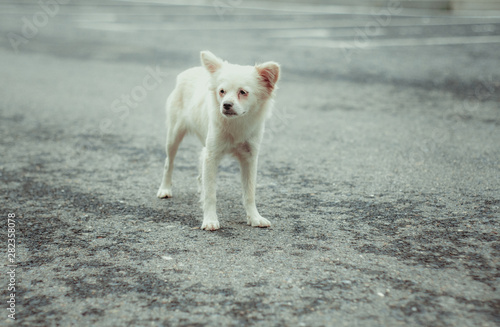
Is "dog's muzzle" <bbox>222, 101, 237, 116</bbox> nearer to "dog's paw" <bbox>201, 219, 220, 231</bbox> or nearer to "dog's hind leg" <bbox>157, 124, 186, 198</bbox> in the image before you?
"dog's paw" <bbox>201, 219, 220, 231</bbox>

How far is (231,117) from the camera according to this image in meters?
3.87

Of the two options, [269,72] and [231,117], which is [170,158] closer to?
[231,117]

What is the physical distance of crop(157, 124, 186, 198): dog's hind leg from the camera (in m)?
4.90

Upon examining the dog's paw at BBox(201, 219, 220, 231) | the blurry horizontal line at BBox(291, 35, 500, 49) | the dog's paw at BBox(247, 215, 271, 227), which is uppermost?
the blurry horizontal line at BBox(291, 35, 500, 49)

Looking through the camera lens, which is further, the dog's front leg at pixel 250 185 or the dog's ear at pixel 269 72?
the dog's front leg at pixel 250 185

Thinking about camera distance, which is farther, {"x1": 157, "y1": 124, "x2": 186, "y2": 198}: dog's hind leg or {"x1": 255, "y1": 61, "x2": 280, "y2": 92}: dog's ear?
{"x1": 157, "y1": 124, "x2": 186, "y2": 198}: dog's hind leg

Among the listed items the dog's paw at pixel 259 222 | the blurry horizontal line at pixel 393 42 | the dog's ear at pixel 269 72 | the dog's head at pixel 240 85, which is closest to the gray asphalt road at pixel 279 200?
the dog's paw at pixel 259 222

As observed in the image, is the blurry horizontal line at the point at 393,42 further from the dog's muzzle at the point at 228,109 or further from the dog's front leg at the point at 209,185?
the dog's muzzle at the point at 228,109

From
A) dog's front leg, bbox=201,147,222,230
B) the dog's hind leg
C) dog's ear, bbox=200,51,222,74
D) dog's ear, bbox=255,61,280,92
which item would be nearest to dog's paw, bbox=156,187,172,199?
the dog's hind leg

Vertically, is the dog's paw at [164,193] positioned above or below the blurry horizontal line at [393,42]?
below

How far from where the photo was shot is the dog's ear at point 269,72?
3902 millimetres

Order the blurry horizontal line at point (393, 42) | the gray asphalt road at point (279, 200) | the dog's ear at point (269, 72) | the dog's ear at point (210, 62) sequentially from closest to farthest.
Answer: the gray asphalt road at point (279, 200) → the dog's ear at point (269, 72) → the dog's ear at point (210, 62) → the blurry horizontal line at point (393, 42)

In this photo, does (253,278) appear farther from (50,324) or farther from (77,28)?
(77,28)

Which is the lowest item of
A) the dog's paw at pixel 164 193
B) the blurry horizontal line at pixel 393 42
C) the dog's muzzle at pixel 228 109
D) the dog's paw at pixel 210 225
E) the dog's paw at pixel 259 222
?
the dog's paw at pixel 210 225
